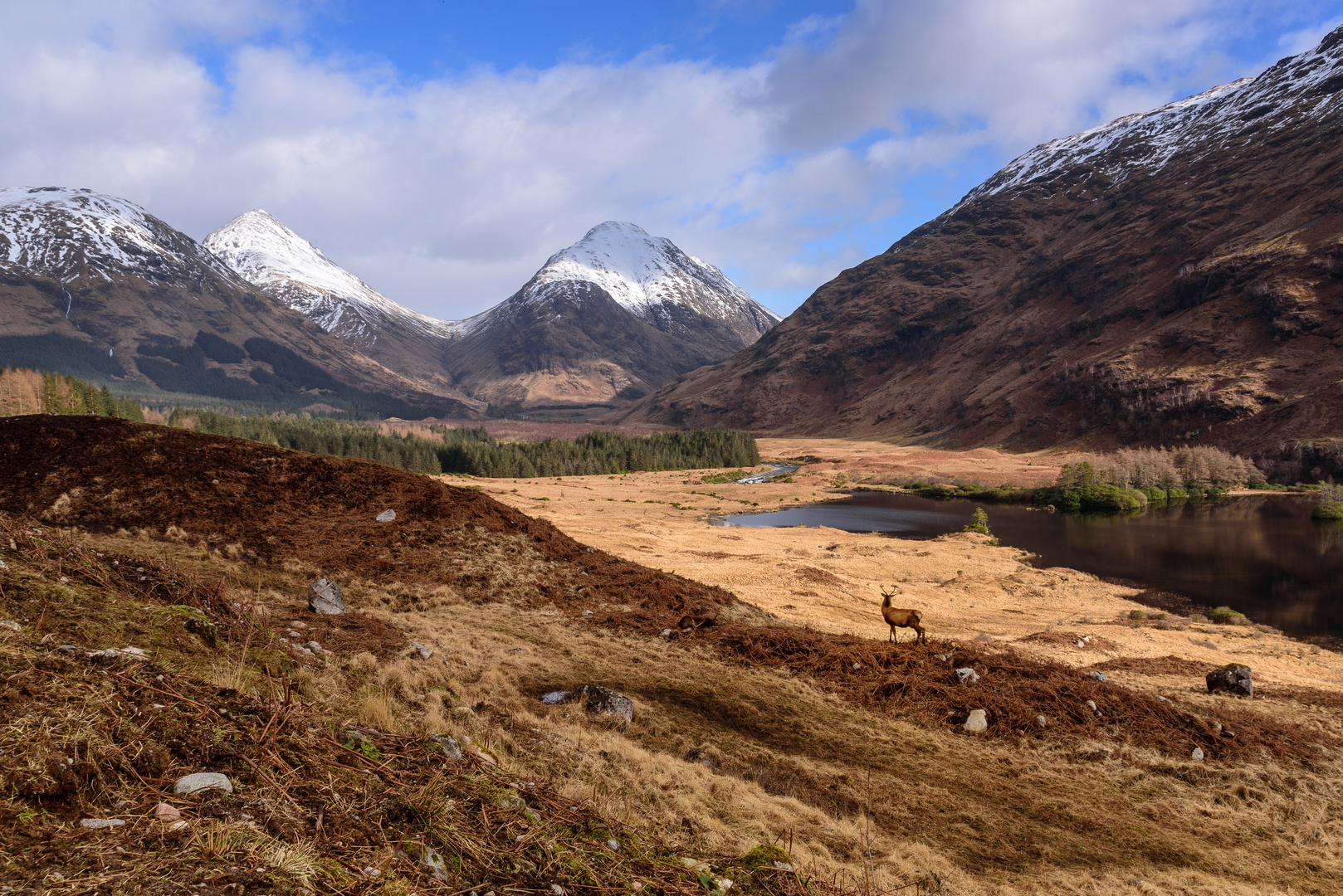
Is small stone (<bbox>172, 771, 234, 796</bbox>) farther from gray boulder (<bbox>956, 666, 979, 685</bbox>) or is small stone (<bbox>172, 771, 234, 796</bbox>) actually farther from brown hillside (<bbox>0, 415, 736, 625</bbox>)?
gray boulder (<bbox>956, 666, 979, 685</bbox>)

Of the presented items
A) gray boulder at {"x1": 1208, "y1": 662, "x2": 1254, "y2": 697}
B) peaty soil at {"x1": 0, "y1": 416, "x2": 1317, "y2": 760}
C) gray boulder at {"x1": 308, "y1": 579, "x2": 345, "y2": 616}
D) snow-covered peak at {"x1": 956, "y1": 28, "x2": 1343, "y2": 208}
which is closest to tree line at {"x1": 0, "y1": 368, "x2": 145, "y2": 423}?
peaty soil at {"x1": 0, "y1": 416, "x2": 1317, "y2": 760}

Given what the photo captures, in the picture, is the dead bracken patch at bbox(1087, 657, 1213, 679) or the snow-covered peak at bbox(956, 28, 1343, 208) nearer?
the dead bracken patch at bbox(1087, 657, 1213, 679)

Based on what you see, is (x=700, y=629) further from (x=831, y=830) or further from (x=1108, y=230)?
(x=1108, y=230)

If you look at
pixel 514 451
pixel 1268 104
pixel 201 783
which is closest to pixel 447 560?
pixel 201 783

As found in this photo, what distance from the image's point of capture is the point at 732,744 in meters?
10.1

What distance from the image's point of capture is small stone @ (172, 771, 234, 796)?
12.8ft

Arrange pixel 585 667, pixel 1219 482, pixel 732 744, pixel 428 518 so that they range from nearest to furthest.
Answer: pixel 732 744 < pixel 585 667 < pixel 428 518 < pixel 1219 482

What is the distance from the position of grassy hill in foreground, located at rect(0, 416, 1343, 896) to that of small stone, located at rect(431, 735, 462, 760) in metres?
0.15

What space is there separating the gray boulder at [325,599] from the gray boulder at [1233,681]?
796 inches

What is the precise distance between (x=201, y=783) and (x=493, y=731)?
4.33 metres

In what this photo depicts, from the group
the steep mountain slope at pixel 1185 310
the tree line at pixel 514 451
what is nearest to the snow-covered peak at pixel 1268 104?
the steep mountain slope at pixel 1185 310

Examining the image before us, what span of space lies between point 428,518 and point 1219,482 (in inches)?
3740

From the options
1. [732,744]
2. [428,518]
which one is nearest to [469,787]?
[732,744]

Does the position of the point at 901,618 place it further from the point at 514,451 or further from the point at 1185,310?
the point at 1185,310
